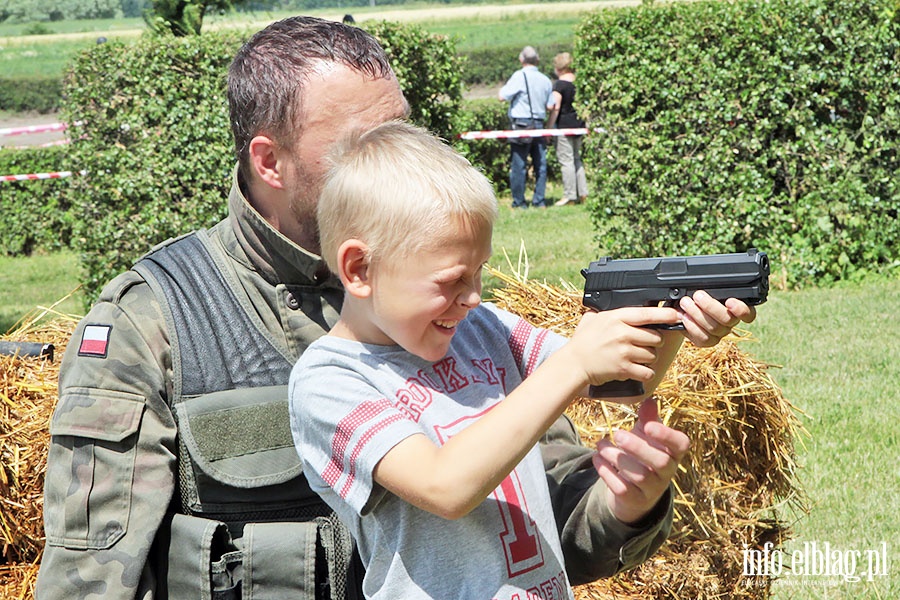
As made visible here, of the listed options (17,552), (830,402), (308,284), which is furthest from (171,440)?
(830,402)

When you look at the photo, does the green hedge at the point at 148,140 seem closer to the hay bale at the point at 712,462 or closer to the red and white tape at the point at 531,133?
the hay bale at the point at 712,462

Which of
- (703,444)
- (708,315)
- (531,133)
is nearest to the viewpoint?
(708,315)

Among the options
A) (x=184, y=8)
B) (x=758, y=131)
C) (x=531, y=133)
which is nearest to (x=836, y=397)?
(x=758, y=131)

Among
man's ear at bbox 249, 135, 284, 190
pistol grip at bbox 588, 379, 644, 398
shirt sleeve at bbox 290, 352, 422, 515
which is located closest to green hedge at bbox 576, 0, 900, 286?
man's ear at bbox 249, 135, 284, 190

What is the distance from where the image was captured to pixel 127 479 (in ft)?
6.86

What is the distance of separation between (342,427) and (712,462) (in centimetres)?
224

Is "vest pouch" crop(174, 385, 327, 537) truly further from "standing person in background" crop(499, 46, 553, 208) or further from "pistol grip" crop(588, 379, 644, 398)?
"standing person in background" crop(499, 46, 553, 208)

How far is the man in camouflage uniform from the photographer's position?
2090 mm

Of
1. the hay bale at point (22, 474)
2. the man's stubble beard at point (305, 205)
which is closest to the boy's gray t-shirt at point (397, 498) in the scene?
the man's stubble beard at point (305, 205)

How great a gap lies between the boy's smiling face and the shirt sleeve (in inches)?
4.7

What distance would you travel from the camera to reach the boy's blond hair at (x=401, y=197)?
1750mm

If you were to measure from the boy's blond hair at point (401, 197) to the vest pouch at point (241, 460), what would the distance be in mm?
457

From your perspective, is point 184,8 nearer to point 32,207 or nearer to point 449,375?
point 32,207

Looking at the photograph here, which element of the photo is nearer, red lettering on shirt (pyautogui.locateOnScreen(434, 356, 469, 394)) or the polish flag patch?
red lettering on shirt (pyautogui.locateOnScreen(434, 356, 469, 394))
